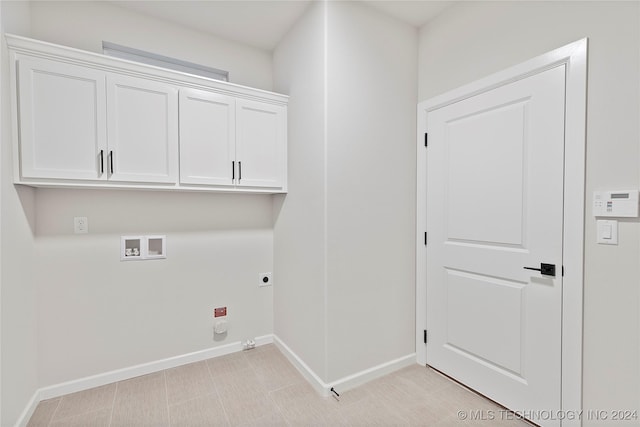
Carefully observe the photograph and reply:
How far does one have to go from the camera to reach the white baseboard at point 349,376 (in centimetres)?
204

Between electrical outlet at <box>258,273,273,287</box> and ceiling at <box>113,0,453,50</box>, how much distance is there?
2148 millimetres

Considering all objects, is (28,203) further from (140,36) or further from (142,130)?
(140,36)

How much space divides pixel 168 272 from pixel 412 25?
2.82 metres

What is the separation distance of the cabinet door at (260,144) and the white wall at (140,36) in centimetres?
47

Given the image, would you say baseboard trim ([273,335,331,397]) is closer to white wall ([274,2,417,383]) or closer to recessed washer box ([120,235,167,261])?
white wall ([274,2,417,383])

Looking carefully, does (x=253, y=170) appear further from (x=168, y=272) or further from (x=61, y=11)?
(x=61, y=11)

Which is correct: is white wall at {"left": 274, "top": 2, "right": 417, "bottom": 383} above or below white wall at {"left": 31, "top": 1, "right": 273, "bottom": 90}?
below

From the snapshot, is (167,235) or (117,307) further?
(167,235)

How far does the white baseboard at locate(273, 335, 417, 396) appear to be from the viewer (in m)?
2.04

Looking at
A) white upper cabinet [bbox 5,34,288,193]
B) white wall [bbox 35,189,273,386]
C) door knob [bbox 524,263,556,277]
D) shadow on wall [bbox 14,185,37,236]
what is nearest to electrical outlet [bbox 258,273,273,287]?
white wall [bbox 35,189,273,386]

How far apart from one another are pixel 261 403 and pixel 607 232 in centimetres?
220

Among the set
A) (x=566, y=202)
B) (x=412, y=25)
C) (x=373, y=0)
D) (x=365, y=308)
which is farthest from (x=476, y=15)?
(x=365, y=308)

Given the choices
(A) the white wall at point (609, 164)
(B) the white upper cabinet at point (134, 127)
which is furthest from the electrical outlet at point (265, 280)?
(A) the white wall at point (609, 164)

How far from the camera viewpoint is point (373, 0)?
210 cm
